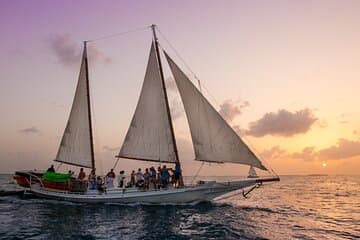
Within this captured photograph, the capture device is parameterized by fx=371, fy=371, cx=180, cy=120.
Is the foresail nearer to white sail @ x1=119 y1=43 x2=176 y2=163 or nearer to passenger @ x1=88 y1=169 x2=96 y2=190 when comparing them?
white sail @ x1=119 y1=43 x2=176 y2=163

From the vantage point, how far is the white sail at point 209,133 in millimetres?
31625

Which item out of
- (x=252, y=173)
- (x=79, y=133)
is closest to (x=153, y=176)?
(x=252, y=173)

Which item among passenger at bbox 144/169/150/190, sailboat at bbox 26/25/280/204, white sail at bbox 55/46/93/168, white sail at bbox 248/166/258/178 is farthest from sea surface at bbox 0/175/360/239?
white sail at bbox 55/46/93/168

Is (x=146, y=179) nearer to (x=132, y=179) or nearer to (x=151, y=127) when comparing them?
(x=132, y=179)

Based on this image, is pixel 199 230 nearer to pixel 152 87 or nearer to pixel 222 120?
pixel 222 120

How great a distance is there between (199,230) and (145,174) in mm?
11512

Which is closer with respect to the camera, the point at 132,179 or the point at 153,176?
the point at 153,176

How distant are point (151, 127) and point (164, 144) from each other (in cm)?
213

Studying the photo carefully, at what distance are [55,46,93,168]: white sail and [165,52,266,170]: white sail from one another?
12698 millimetres

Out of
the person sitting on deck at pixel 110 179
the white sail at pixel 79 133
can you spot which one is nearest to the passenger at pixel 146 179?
the person sitting on deck at pixel 110 179

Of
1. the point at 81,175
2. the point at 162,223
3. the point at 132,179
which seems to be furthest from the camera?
the point at 81,175

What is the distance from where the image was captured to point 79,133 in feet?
135

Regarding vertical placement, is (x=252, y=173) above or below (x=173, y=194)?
above

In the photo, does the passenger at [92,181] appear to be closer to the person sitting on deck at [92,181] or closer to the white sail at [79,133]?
the person sitting on deck at [92,181]
